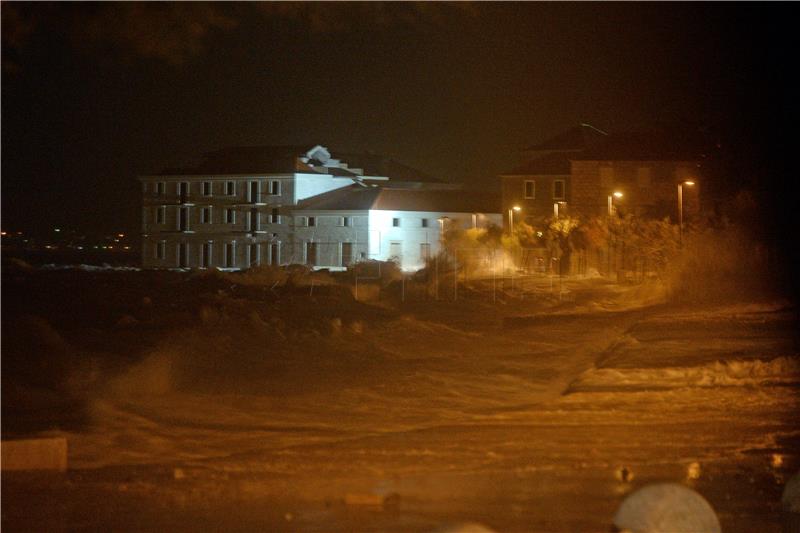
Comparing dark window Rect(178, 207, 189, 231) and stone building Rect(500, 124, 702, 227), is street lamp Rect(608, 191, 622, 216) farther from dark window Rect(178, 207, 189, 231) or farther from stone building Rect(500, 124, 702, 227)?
dark window Rect(178, 207, 189, 231)

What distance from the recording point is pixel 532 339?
1120 inches

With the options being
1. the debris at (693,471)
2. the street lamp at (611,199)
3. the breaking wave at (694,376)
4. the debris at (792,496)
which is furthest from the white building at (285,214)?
the debris at (792,496)

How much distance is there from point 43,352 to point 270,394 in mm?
4887

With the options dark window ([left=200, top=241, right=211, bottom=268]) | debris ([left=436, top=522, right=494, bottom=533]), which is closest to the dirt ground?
debris ([left=436, top=522, right=494, bottom=533])

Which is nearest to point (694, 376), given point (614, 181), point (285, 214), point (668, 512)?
point (668, 512)

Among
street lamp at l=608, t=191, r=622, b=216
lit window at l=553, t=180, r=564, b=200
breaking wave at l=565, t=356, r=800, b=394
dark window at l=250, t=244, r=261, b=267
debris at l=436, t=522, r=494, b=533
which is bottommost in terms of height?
breaking wave at l=565, t=356, r=800, b=394

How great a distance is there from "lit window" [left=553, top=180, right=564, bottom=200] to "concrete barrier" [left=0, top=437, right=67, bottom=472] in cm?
5836

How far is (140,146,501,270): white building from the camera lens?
69.9m

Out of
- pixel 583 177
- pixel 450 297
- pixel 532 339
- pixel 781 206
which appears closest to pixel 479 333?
pixel 532 339

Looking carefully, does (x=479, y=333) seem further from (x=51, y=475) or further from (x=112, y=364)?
(x=51, y=475)

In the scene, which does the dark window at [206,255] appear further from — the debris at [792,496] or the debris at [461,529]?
the debris at [461,529]

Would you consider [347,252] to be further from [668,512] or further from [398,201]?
[668,512]

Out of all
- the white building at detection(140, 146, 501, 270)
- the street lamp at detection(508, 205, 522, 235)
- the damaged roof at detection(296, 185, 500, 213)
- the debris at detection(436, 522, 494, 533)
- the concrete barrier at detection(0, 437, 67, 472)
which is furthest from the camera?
the damaged roof at detection(296, 185, 500, 213)

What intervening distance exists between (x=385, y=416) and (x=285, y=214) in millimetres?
57107
